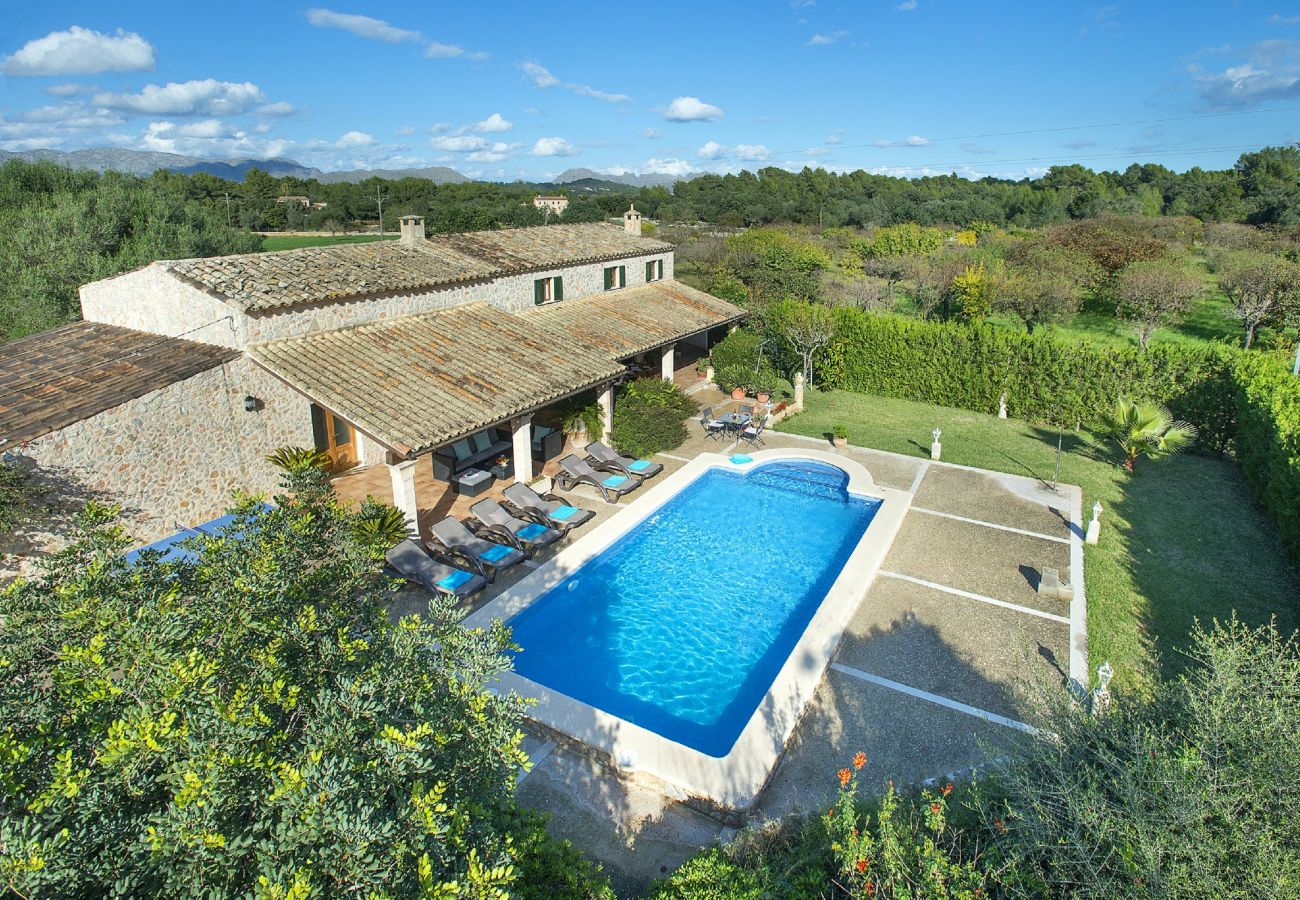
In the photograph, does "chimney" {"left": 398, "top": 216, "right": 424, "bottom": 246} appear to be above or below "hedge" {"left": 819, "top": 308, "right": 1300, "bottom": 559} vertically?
above

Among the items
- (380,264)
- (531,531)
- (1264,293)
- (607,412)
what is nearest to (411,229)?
(380,264)

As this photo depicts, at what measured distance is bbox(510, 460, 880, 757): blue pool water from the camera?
1130cm

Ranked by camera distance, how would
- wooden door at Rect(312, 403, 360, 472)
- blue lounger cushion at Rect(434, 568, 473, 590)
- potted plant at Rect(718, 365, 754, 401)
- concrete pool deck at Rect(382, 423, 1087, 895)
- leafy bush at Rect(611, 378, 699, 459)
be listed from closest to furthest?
concrete pool deck at Rect(382, 423, 1087, 895) < blue lounger cushion at Rect(434, 568, 473, 590) < wooden door at Rect(312, 403, 360, 472) < leafy bush at Rect(611, 378, 699, 459) < potted plant at Rect(718, 365, 754, 401)

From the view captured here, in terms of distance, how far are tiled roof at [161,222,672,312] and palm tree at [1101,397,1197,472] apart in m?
17.3

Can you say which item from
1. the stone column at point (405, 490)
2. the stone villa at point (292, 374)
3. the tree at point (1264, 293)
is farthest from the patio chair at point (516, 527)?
the tree at point (1264, 293)

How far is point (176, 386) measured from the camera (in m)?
13.3

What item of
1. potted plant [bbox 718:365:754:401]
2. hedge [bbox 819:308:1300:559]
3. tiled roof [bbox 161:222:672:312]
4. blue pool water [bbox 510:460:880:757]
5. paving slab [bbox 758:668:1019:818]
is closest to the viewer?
paving slab [bbox 758:668:1019:818]

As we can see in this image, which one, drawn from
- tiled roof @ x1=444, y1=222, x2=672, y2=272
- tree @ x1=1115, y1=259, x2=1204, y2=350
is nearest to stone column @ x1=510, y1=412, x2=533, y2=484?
tiled roof @ x1=444, y1=222, x2=672, y2=272

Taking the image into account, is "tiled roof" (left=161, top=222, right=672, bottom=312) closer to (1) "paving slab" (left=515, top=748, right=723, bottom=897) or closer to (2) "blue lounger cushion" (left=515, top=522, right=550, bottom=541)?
(2) "blue lounger cushion" (left=515, top=522, right=550, bottom=541)

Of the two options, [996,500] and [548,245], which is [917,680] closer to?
[996,500]

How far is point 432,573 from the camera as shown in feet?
42.5

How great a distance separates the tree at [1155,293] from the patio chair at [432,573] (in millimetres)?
31195

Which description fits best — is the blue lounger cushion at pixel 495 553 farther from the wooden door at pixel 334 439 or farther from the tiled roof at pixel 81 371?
the tiled roof at pixel 81 371

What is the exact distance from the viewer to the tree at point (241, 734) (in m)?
3.62
